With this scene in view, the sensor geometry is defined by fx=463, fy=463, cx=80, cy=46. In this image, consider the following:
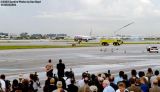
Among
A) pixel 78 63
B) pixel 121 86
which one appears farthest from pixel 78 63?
pixel 121 86

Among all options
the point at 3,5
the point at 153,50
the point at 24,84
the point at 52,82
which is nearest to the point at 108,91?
the point at 52,82

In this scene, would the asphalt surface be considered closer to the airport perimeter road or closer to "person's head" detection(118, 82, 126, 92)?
the airport perimeter road

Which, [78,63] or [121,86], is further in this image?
[78,63]

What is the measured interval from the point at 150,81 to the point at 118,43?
9253 centimetres

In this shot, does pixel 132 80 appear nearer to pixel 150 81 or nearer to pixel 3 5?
pixel 150 81

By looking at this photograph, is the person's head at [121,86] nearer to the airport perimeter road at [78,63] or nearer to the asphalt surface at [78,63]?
the asphalt surface at [78,63]

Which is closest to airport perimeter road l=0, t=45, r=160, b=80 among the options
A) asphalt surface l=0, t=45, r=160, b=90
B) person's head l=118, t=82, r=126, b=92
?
asphalt surface l=0, t=45, r=160, b=90

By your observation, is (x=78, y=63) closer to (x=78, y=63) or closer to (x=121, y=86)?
(x=78, y=63)

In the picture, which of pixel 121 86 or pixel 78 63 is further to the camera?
pixel 78 63

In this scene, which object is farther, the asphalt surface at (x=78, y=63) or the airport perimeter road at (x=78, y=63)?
the airport perimeter road at (x=78, y=63)

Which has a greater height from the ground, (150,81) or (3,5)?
(3,5)

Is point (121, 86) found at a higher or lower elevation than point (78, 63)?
higher

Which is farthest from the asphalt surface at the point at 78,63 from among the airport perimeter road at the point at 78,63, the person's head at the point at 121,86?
the person's head at the point at 121,86

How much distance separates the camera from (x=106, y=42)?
106875 millimetres
